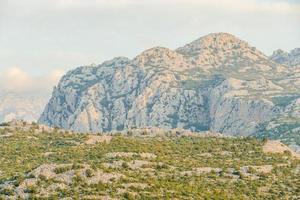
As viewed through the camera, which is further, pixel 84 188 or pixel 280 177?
pixel 280 177

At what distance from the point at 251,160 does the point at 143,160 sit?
39.8 m

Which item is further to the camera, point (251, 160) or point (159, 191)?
point (251, 160)

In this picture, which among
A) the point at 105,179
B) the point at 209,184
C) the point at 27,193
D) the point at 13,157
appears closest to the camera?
the point at 27,193

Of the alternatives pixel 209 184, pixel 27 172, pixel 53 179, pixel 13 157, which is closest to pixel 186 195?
pixel 209 184

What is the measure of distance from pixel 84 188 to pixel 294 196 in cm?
5523

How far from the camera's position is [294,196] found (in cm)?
15900

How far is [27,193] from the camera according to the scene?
449 feet

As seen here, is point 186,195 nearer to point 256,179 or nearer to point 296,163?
point 256,179

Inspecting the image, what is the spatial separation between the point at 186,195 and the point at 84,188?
75.3 feet

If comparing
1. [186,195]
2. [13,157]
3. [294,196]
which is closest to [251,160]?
[294,196]

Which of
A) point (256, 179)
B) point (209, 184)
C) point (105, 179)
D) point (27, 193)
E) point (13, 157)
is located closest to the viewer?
point (27, 193)

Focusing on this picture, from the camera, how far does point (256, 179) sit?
171375 millimetres

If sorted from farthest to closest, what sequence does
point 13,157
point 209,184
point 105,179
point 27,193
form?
point 13,157 → point 209,184 → point 105,179 → point 27,193

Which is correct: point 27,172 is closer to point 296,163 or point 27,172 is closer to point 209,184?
point 209,184
